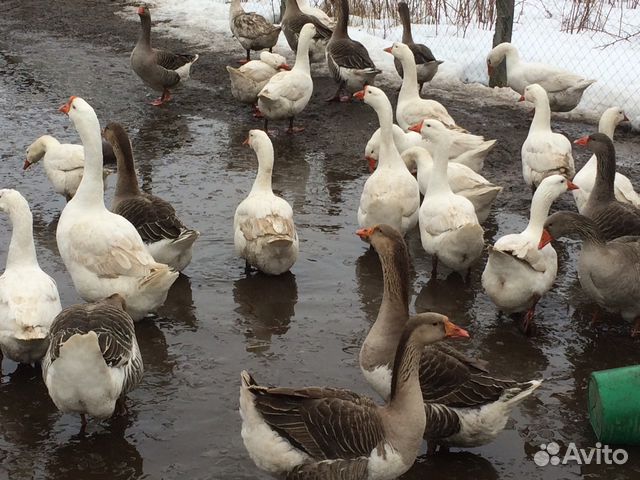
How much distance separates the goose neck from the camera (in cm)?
685

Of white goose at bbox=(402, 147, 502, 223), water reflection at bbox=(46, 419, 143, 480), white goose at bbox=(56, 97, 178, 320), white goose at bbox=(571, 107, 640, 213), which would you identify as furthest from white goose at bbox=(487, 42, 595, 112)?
water reflection at bbox=(46, 419, 143, 480)

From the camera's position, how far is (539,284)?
7.37 meters

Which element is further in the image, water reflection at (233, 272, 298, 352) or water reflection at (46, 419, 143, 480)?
water reflection at (233, 272, 298, 352)

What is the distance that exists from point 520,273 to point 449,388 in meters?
1.87

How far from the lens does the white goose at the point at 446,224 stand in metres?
8.02

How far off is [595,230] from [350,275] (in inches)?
88.0

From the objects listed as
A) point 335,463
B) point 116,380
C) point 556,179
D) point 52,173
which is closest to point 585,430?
point 335,463

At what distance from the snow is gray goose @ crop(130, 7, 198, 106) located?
295cm

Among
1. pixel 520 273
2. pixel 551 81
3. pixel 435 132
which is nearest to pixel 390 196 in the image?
pixel 435 132

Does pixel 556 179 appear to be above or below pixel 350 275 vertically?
above

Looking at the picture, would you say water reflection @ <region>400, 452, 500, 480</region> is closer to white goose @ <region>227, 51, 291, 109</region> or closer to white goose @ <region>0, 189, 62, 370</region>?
white goose @ <region>0, 189, 62, 370</region>

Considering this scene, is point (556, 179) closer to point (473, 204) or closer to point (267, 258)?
point (473, 204)

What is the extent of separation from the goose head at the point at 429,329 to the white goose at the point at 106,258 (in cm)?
238

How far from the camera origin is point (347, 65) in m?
13.4
